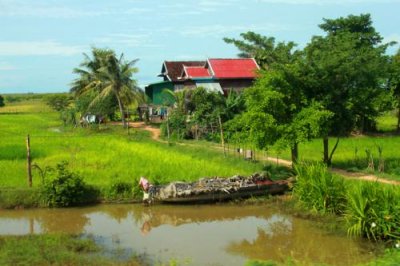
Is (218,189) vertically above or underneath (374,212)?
underneath

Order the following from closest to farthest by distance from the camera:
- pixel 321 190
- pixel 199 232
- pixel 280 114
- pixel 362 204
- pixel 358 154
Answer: pixel 362 204, pixel 199 232, pixel 321 190, pixel 280 114, pixel 358 154

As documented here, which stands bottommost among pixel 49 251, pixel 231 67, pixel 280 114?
pixel 49 251

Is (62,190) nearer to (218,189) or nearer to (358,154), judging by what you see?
(218,189)

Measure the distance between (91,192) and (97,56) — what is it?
899 inches

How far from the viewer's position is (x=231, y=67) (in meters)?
30.2

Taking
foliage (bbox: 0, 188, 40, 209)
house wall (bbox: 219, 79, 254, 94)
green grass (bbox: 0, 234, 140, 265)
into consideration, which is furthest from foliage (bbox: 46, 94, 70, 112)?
green grass (bbox: 0, 234, 140, 265)

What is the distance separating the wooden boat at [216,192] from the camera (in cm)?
1186

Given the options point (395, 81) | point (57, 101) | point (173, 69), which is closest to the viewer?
point (395, 81)

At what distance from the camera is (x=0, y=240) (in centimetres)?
896

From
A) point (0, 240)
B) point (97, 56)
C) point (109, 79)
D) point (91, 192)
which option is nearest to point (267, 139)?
point (91, 192)

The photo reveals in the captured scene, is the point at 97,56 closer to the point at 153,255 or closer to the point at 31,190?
the point at 31,190

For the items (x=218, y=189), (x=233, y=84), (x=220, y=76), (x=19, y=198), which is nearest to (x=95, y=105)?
(x=220, y=76)

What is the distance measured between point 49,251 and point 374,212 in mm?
5665

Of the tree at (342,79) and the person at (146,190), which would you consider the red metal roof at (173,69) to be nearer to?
the tree at (342,79)
